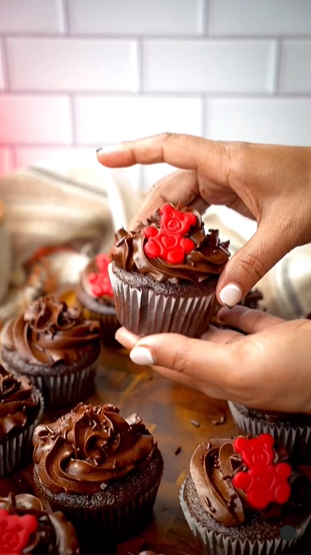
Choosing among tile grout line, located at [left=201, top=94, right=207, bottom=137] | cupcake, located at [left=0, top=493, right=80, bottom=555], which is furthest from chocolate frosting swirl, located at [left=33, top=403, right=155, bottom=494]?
tile grout line, located at [left=201, top=94, right=207, bottom=137]

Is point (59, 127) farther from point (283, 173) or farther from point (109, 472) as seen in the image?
point (109, 472)

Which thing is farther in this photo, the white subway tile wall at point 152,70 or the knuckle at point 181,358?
the white subway tile wall at point 152,70

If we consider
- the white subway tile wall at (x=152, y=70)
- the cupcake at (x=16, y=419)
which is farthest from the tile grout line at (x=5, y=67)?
the cupcake at (x=16, y=419)

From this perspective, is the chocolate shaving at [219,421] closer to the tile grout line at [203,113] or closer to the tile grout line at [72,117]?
the tile grout line at [203,113]

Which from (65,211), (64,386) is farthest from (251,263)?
(65,211)

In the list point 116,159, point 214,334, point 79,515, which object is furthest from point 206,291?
point 79,515

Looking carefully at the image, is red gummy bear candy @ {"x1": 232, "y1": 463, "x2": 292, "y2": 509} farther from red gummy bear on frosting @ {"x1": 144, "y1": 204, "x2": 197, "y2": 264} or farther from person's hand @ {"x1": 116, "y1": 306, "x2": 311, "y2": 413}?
red gummy bear on frosting @ {"x1": 144, "y1": 204, "x2": 197, "y2": 264}
